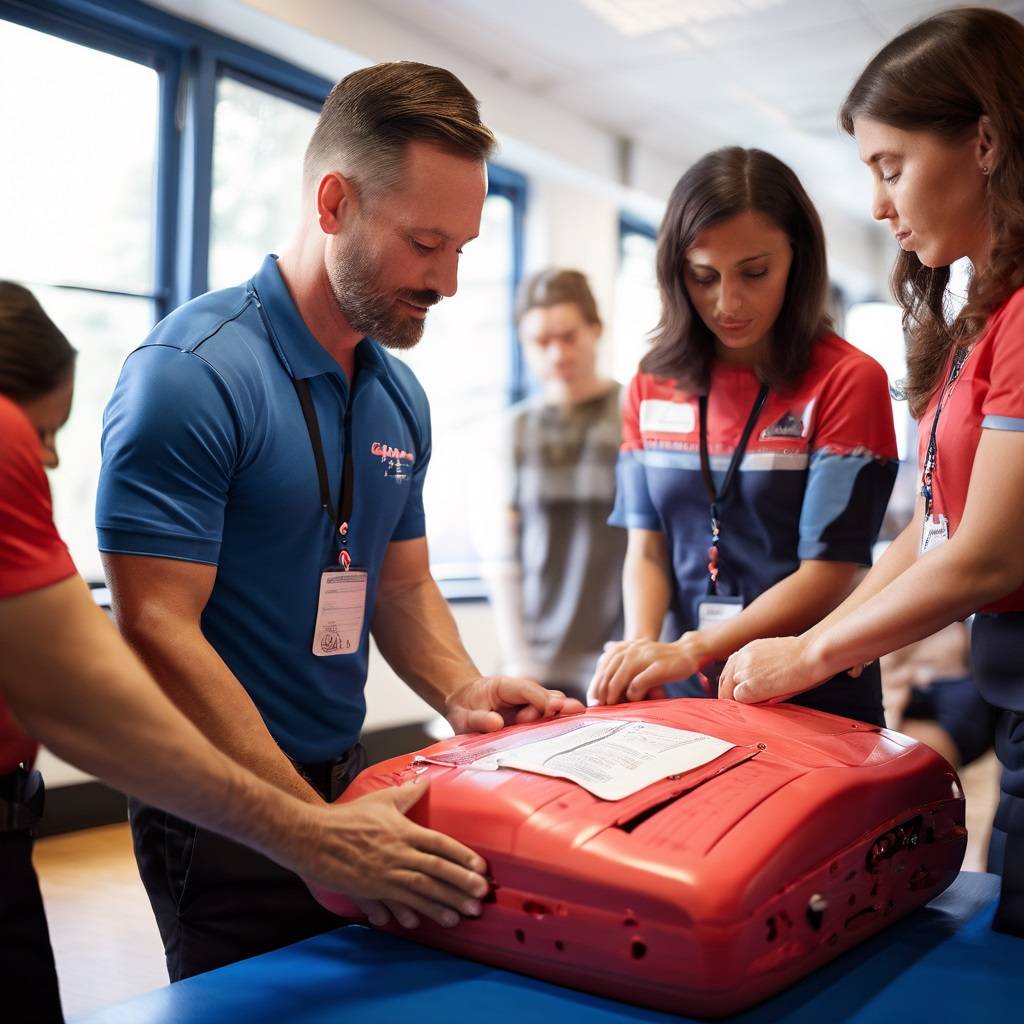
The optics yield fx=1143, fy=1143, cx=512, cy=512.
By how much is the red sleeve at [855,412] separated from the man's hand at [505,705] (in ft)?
1.86

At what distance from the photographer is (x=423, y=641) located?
1.57 metres

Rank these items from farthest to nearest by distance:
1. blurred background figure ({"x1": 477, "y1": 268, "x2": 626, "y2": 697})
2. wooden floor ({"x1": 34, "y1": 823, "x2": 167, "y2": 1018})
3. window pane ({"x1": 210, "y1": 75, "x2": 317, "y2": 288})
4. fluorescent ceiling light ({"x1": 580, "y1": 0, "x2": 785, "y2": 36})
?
fluorescent ceiling light ({"x1": 580, "y1": 0, "x2": 785, "y2": 36})
window pane ({"x1": 210, "y1": 75, "x2": 317, "y2": 288})
blurred background figure ({"x1": 477, "y1": 268, "x2": 626, "y2": 697})
wooden floor ({"x1": 34, "y1": 823, "x2": 167, "y2": 1018})

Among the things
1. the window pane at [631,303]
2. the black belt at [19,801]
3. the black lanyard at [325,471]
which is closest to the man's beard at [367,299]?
the black lanyard at [325,471]

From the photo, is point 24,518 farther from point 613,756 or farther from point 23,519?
point 613,756

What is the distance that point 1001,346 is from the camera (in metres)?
1.15

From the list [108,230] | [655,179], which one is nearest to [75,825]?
[108,230]

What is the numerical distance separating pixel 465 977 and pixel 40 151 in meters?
3.55

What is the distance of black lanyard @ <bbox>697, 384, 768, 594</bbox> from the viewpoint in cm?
169

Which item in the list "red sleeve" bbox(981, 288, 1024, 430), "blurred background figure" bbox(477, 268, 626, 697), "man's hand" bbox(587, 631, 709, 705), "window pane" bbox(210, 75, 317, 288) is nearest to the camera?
"red sleeve" bbox(981, 288, 1024, 430)

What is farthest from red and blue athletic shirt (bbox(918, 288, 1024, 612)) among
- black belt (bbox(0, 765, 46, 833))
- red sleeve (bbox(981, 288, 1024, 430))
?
black belt (bbox(0, 765, 46, 833))

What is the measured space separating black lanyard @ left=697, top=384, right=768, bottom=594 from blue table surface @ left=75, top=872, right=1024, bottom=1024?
2.25 ft

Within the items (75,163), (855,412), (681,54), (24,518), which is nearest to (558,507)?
(855,412)

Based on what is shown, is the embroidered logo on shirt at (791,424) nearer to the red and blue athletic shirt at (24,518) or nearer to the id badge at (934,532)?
the id badge at (934,532)

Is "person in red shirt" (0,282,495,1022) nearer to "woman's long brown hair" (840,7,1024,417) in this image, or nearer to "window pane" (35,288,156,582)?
"woman's long brown hair" (840,7,1024,417)
